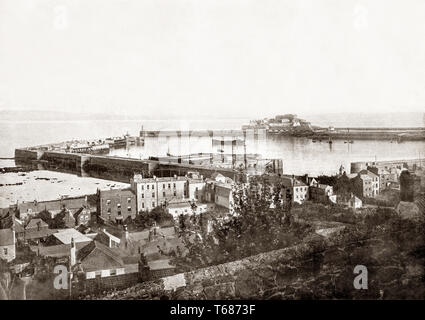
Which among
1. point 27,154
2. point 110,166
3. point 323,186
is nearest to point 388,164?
point 323,186

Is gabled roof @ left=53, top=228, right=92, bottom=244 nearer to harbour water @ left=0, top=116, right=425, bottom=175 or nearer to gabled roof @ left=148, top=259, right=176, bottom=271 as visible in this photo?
gabled roof @ left=148, top=259, right=176, bottom=271

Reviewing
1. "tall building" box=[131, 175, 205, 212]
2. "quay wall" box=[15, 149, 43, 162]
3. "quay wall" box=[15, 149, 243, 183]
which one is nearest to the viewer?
"quay wall" box=[15, 149, 43, 162]

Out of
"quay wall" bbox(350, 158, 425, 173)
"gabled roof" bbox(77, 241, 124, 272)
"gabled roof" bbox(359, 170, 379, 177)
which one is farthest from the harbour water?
"gabled roof" bbox(77, 241, 124, 272)

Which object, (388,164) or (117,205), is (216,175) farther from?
(388,164)

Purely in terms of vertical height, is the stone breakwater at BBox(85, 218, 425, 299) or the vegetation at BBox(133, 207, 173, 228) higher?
the vegetation at BBox(133, 207, 173, 228)

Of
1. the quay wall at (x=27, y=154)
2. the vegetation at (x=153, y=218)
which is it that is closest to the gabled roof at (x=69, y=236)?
the vegetation at (x=153, y=218)
